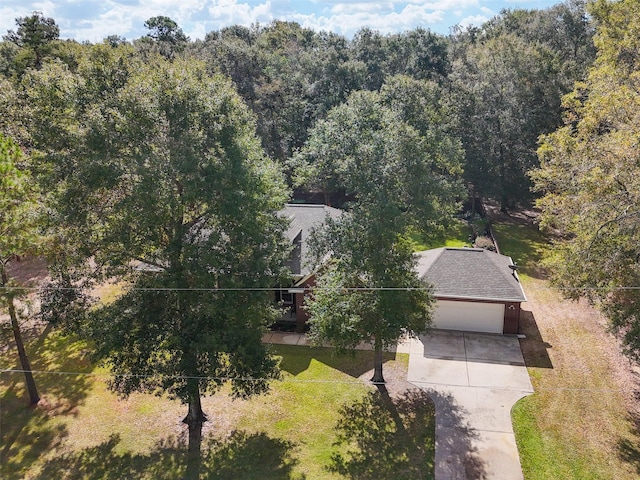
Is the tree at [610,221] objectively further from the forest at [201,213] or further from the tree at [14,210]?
the tree at [14,210]

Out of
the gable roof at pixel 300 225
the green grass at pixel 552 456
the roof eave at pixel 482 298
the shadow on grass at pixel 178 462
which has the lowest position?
the shadow on grass at pixel 178 462

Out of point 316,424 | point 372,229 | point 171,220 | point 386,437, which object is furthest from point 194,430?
point 372,229

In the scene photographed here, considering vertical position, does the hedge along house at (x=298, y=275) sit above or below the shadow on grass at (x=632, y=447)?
above

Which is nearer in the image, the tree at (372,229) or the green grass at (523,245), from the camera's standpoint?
the tree at (372,229)

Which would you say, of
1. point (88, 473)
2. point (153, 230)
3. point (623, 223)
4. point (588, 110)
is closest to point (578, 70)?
point (588, 110)

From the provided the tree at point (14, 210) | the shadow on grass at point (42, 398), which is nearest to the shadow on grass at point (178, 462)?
the shadow on grass at point (42, 398)

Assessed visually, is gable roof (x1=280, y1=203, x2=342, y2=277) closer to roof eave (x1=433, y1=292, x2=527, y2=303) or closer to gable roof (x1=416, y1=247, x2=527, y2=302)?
gable roof (x1=416, y1=247, x2=527, y2=302)

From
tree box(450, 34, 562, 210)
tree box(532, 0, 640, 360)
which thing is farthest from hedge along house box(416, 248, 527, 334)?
tree box(450, 34, 562, 210)
